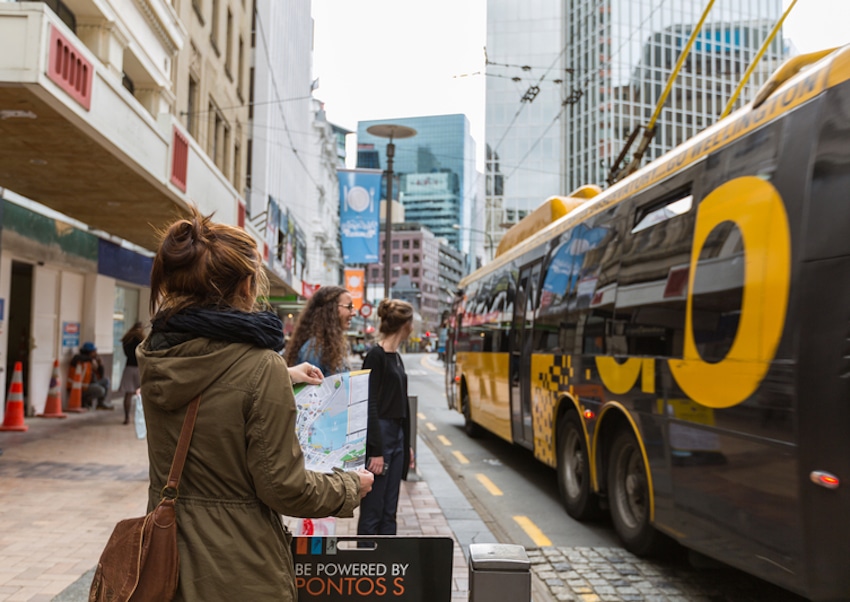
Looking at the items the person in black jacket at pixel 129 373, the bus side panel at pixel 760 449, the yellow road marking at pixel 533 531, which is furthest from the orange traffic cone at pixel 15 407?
the bus side panel at pixel 760 449

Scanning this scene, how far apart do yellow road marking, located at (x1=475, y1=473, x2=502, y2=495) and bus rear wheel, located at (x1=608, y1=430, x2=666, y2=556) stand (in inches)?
91.9

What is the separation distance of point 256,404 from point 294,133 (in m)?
45.5

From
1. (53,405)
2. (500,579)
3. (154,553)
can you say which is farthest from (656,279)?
(53,405)

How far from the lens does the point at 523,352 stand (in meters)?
8.88

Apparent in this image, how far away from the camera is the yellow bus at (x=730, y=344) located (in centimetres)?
350

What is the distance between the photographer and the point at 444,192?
149125 millimetres

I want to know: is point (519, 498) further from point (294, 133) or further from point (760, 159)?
→ point (294, 133)

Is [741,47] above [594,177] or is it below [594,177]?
above

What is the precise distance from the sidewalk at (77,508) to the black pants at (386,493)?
58 centimetres

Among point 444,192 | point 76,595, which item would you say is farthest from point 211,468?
point 444,192

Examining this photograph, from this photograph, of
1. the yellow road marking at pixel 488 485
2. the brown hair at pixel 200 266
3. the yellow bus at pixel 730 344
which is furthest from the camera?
the yellow road marking at pixel 488 485

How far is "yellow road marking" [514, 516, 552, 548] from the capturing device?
20.5 ft

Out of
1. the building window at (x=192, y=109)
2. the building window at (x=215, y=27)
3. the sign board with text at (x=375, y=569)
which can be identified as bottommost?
the sign board with text at (x=375, y=569)

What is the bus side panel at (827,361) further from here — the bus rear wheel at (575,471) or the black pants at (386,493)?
the bus rear wheel at (575,471)
